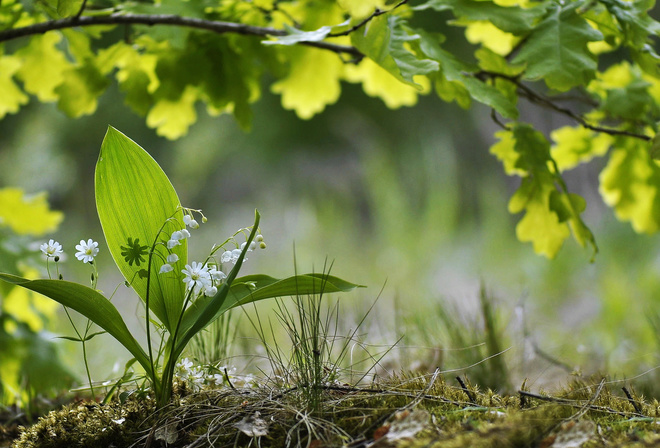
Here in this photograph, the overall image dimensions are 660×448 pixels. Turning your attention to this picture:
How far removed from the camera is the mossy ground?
0.54 m

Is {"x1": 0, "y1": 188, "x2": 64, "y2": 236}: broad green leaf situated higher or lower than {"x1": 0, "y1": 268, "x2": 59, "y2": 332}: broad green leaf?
higher

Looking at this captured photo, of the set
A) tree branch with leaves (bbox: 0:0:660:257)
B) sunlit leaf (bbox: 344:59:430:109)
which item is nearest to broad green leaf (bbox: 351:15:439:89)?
tree branch with leaves (bbox: 0:0:660:257)

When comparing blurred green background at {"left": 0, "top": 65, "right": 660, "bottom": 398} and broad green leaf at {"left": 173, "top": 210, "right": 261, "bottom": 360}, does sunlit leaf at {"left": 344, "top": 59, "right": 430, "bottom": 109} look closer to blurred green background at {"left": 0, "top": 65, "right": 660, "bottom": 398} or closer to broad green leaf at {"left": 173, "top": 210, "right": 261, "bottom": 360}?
blurred green background at {"left": 0, "top": 65, "right": 660, "bottom": 398}

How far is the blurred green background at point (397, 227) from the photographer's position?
1.53 metres

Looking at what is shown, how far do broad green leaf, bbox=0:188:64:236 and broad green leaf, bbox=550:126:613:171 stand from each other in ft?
4.44

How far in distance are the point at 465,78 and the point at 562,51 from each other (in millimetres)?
141

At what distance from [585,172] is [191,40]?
3.75 meters

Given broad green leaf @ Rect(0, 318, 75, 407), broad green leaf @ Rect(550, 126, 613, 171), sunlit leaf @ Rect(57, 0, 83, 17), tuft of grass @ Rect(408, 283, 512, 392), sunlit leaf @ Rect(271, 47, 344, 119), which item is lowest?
Answer: tuft of grass @ Rect(408, 283, 512, 392)

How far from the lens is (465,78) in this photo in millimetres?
798

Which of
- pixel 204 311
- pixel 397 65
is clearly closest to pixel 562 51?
pixel 397 65

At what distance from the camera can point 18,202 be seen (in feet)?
4.99

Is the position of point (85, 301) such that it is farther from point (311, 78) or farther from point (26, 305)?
point (26, 305)

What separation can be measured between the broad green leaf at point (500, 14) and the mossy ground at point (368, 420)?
1.67ft

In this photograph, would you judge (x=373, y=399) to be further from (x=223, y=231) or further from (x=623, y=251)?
(x=223, y=231)
